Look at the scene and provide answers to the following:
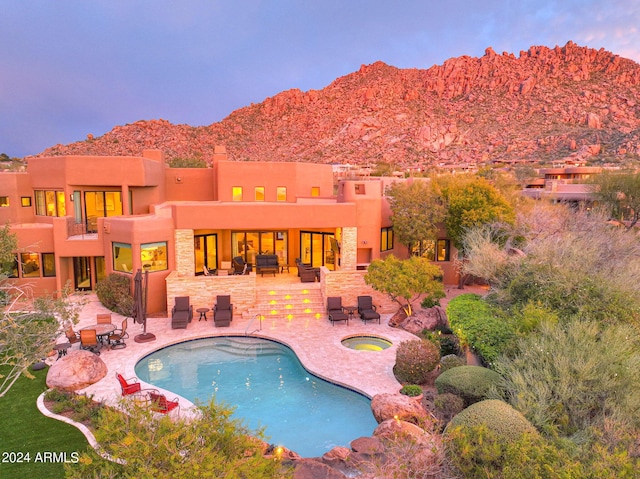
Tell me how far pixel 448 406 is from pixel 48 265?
20.4 metres

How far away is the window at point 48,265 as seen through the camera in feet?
69.7

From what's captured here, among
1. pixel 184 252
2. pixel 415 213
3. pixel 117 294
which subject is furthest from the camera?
pixel 415 213

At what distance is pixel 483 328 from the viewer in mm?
12664

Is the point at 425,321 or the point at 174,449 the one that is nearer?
the point at 174,449

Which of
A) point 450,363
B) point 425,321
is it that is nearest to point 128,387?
point 450,363

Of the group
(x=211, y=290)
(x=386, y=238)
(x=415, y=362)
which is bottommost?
(x=415, y=362)

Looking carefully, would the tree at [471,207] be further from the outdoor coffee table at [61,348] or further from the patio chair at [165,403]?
the outdoor coffee table at [61,348]

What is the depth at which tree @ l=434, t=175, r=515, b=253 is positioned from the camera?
70.2 feet

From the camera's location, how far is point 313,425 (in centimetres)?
1073

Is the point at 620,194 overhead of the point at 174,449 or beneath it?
overhead

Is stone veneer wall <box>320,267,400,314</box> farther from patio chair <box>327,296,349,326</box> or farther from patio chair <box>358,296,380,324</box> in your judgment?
patio chair <box>358,296,380,324</box>

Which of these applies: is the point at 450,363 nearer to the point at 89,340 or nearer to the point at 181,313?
the point at 181,313

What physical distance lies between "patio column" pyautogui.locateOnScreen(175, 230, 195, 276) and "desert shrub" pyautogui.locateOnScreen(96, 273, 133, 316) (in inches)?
Answer: 94.9

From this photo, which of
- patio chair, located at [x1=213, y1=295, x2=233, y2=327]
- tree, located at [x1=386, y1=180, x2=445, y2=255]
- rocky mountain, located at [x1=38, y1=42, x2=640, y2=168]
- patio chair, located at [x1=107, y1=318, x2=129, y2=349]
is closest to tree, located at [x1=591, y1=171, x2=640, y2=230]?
tree, located at [x1=386, y1=180, x2=445, y2=255]
